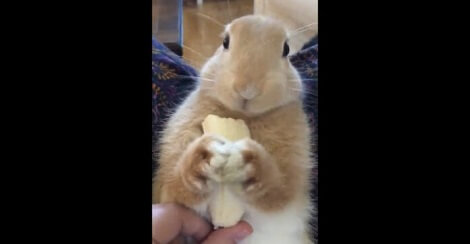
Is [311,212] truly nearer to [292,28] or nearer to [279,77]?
[279,77]

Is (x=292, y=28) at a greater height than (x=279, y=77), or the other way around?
(x=292, y=28)

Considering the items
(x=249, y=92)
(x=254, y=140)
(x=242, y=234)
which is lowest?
(x=242, y=234)

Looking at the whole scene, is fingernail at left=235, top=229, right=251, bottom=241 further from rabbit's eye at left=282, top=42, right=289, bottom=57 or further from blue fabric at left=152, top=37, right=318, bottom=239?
rabbit's eye at left=282, top=42, right=289, bottom=57

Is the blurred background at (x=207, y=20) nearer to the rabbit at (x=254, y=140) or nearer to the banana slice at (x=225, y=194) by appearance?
the rabbit at (x=254, y=140)

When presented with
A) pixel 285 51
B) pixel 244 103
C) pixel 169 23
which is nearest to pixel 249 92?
pixel 244 103

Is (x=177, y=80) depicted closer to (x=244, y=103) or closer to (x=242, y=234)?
(x=244, y=103)

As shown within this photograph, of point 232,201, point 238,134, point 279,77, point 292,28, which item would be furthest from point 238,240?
point 292,28

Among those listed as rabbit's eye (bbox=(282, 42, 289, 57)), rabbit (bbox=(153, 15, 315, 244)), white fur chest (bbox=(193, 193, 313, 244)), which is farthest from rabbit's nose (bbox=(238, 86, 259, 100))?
white fur chest (bbox=(193, 193, 313, 244))
